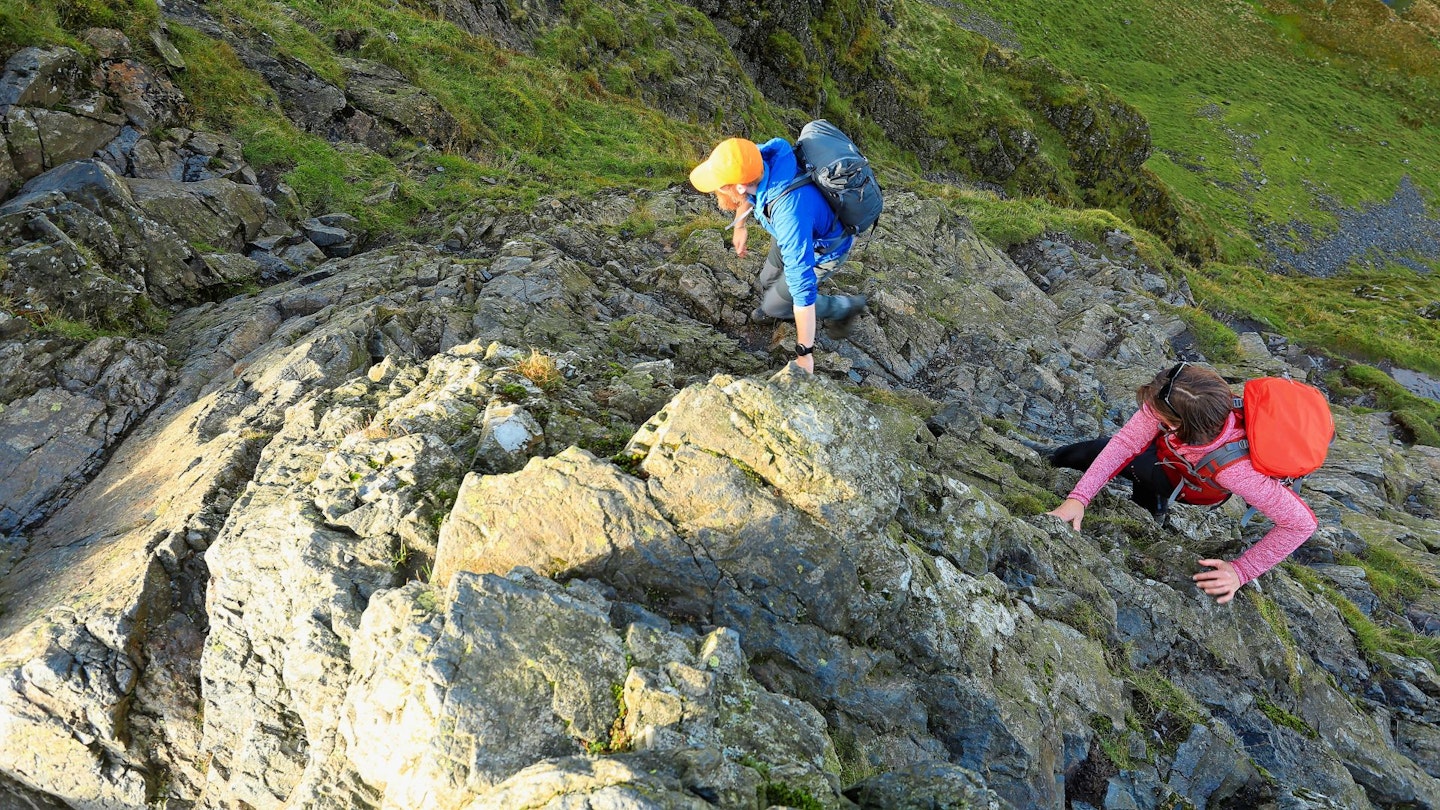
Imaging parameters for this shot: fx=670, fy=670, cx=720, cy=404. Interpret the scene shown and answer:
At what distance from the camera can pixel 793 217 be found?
854 centimetres

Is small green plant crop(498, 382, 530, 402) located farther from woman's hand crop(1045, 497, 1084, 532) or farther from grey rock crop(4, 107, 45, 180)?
grey rock crop(4, 107, 45, 180)

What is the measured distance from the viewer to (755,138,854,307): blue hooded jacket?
855 cm

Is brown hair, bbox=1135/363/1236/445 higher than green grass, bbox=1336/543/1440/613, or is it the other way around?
brown hair, bbox=1135/363/1236/445

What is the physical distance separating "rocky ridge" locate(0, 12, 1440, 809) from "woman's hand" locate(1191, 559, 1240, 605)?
0.62ft

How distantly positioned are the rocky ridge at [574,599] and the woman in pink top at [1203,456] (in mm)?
483

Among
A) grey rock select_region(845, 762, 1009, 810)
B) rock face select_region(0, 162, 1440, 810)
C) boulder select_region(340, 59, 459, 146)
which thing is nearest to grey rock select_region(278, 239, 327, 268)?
rock face select_region(0, 162, 1440, 810)

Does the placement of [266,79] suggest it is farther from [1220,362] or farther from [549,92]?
[1220,362]

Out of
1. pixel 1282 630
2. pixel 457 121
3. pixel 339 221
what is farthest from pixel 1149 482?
pixel 457 121

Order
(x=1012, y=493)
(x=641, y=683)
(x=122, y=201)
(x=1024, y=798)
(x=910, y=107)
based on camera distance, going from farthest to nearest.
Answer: (x=910, y=107)
(x=122, y=201)
(x=1012, y=493)
(x=1024, y=798)
(x=641, y=683)

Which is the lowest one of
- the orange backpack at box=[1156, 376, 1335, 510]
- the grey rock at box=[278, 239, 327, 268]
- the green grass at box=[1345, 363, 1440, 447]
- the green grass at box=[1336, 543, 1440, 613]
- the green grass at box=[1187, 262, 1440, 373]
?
the green grass at box=[1187, 262, 1440, 373]

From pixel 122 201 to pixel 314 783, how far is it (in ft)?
42.7

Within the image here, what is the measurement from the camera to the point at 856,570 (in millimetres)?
6133

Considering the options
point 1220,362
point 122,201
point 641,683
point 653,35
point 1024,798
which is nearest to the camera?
→ point 641,683

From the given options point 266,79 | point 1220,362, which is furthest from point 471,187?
point 1220,362
